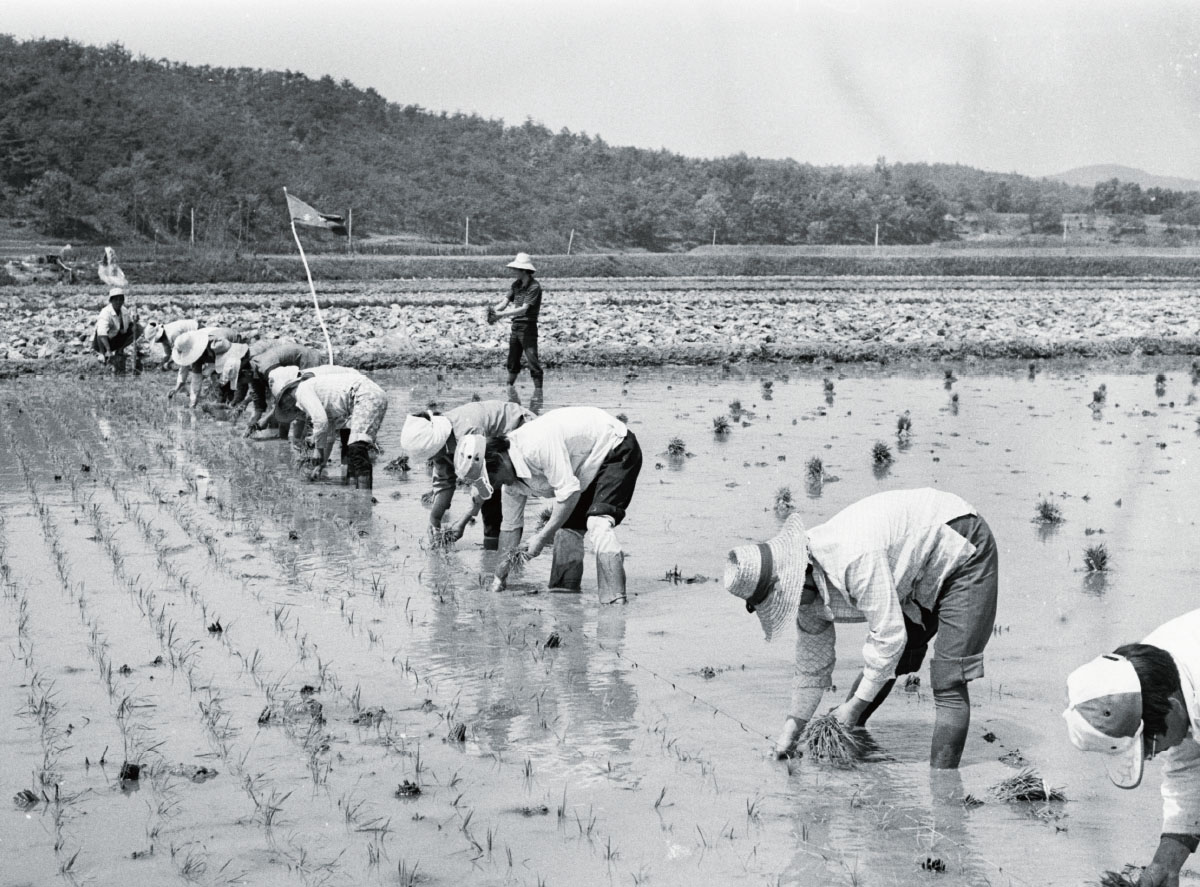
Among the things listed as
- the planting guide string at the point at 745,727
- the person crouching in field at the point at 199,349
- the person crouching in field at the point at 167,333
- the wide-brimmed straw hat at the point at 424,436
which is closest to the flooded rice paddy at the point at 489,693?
the planting guide string at the point at 745,727

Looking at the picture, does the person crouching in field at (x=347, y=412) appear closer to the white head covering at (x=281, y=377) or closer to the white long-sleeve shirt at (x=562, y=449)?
the white head covering at (x=281, y=377)

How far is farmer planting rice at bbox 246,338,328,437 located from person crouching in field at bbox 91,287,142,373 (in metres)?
5.72

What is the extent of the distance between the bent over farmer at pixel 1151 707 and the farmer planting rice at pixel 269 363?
1051 centimetres

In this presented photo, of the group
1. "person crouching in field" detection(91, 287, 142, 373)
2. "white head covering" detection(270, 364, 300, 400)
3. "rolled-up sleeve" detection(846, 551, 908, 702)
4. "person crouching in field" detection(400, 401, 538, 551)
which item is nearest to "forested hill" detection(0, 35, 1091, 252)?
"person crouching in field" detection(91, 287, 142, 373)

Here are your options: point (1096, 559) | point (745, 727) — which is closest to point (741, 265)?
point (1096, 559)

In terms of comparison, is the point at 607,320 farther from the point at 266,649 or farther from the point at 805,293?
the point at 266,649

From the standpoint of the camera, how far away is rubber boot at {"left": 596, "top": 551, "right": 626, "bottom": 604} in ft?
27.0

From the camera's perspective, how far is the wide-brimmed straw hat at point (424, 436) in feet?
27.3

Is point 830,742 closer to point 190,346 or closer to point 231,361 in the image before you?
point 231,361

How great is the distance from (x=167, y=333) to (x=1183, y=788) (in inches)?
657

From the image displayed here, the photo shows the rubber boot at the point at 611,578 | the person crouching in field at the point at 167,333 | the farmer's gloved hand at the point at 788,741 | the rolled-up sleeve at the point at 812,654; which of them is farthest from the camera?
the person crouching in field at the point at 167,333

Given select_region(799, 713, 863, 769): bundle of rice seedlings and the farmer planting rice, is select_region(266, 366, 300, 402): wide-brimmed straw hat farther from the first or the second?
select_region(799, 713, 863, 769): bundle of rice seedlings

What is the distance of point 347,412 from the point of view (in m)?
12.0

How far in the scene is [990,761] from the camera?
593 centimetres
